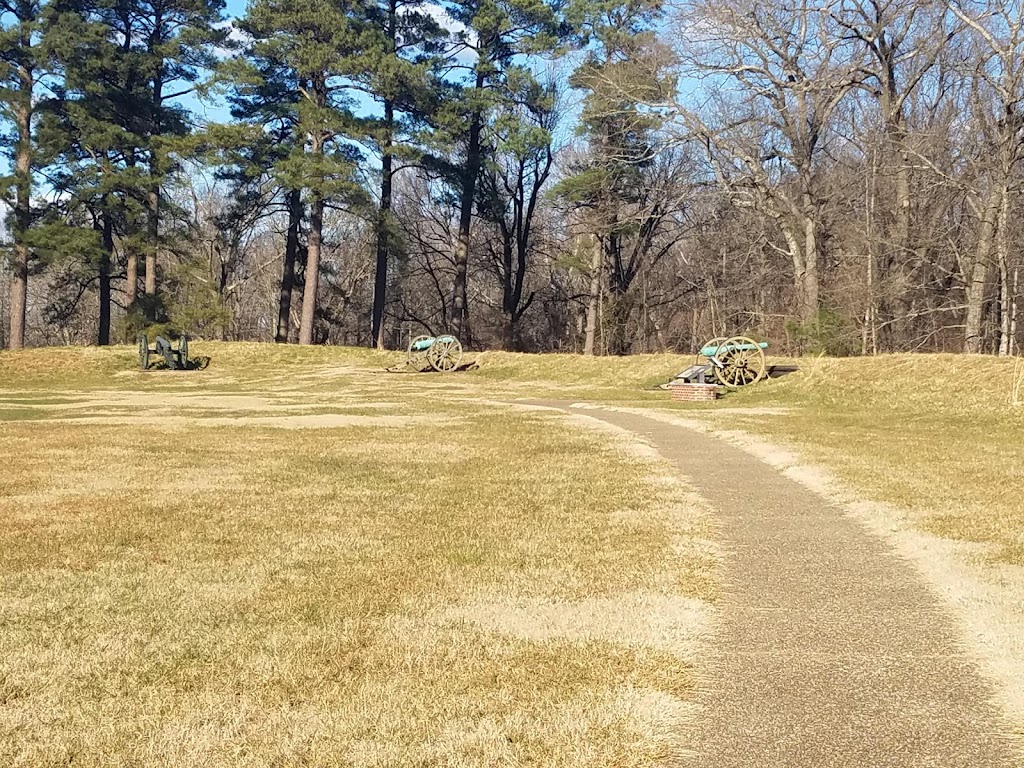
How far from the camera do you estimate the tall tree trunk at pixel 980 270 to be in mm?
22469

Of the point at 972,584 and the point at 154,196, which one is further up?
the point at 154,196

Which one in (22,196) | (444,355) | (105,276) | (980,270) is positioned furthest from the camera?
(105,276)

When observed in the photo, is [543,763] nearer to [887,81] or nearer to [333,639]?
[333,639]

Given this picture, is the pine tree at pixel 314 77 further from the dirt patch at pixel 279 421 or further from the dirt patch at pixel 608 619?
the dirt patch at pixel 608 619

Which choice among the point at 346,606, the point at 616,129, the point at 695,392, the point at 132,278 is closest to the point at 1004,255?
the point at 695,392

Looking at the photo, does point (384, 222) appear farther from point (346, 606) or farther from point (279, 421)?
point (346, 606)

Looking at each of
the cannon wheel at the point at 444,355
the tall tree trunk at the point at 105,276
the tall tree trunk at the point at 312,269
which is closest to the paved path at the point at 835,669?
the cannon wheel at the point at 444,355

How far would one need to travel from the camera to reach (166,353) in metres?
28.8

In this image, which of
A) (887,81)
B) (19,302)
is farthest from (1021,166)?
(19,302)

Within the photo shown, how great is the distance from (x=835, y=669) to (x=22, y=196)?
114 ft

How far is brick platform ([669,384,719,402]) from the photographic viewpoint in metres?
18.9

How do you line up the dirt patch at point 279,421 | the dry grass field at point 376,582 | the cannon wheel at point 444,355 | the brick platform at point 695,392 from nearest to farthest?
the dry grass field at point 376,582, the dirt patch at point 279,421, the brick platform at point 695,392, the cannon wheel at point 444,355

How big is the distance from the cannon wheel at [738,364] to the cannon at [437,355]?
10.8 meters

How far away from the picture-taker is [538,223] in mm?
47250
